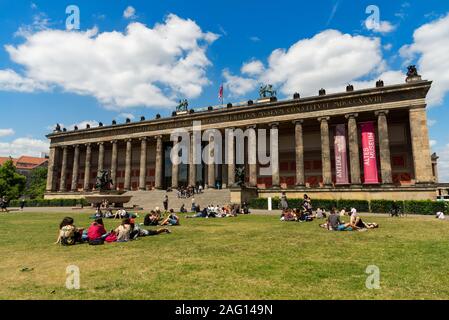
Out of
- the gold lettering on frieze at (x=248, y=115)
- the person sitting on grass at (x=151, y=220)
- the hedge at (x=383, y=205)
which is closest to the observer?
the person sitting on grass at (x=151, y=220)

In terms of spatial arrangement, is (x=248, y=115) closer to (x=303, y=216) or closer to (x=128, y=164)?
(x=128, y=164)

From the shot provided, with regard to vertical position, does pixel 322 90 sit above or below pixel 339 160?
above

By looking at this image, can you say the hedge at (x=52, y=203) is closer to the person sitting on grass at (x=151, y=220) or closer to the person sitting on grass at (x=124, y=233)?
the person sitting on grass at (x=151, y=220)

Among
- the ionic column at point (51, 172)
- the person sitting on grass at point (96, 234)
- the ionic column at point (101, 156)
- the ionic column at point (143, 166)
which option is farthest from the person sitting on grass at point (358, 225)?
Answer: the ionic column at point (51, 172)

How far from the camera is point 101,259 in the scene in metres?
8.34

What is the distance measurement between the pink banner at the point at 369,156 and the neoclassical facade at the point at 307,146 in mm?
112

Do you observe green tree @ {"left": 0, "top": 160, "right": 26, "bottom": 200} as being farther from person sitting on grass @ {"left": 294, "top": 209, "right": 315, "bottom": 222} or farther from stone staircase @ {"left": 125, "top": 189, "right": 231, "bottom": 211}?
person sitting on grass @ {"left": 294, "top": 209, "right": 315, "bottom": 222}

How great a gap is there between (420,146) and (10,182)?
258 feet

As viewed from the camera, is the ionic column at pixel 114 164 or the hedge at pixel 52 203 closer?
the hedge at pixel 52 203

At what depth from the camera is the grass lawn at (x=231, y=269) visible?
5.34 meters

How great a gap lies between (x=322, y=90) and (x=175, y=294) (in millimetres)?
40821

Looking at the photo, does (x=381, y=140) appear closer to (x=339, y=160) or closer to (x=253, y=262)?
(x=339, y=160)
